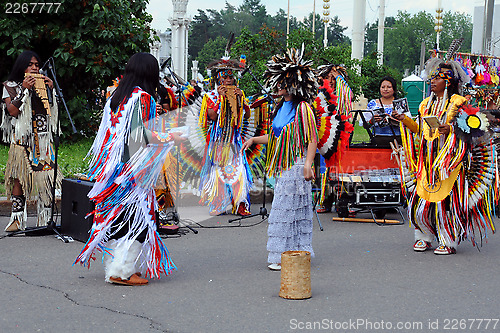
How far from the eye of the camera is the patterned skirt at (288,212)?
6137 millimetres

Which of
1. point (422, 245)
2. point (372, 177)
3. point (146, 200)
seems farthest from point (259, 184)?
point (146, 200)

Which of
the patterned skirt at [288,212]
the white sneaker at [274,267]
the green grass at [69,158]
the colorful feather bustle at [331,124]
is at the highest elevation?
the colorful feather bustle at [331,124]

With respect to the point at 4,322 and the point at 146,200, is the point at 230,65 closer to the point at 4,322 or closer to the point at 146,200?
the point at 146,200

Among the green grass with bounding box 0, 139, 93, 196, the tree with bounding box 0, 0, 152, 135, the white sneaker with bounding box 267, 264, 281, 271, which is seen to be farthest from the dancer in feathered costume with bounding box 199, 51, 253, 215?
the tree with bounding box 0, 0, 152, 135

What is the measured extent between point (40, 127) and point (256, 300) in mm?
3646

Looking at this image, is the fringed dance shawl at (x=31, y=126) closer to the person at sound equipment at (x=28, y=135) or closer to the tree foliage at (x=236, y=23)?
the person at sound equipment at (x=28, y=135)

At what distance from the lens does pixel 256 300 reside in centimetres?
518

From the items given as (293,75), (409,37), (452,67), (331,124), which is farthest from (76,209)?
(409,37)

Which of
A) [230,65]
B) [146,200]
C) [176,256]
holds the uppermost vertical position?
[230,65]

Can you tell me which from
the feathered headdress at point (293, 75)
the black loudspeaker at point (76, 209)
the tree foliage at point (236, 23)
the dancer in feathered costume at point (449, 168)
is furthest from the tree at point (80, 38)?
the tree foliage at point (236, 23)

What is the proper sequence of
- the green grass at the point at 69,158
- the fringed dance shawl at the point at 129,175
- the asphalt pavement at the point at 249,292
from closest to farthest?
the asphalt pavement at the point at 249,292 < the fringed dance shawl at the point at 129,175 < the green grass at the point at 69,158

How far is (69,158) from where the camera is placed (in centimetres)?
1318

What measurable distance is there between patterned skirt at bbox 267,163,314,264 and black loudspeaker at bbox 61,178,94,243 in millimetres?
1866

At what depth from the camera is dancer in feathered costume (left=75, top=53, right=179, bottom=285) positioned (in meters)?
5.46
